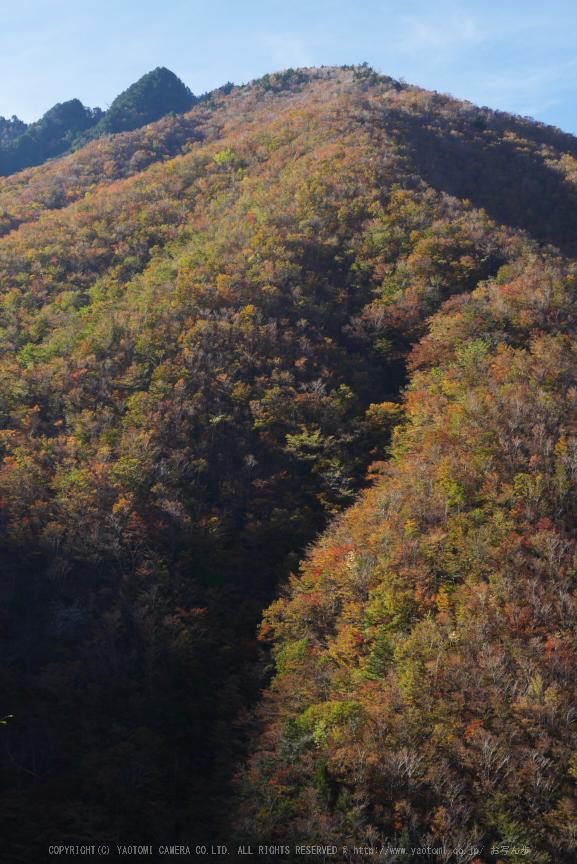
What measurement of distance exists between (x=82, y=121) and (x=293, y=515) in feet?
604

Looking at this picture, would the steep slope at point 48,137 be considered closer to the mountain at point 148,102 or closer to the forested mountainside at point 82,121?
the forested mountainside at point 82,121

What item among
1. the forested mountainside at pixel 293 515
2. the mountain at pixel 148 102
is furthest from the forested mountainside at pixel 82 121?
the forested mountainside at pixel 293 515

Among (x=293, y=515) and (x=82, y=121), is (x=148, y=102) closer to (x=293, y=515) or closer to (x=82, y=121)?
(x=82, y=121)

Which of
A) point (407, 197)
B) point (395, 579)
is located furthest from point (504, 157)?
point (395, 579)

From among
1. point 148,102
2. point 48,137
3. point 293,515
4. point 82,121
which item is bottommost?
point 293,515

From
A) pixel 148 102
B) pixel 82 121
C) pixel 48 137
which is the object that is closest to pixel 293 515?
pixel 148 102

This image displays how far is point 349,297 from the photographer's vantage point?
6850cm

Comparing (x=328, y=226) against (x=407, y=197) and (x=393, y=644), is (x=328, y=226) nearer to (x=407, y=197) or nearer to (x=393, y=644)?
(x=407, y=197)

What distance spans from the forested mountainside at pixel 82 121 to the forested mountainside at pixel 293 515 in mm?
90443

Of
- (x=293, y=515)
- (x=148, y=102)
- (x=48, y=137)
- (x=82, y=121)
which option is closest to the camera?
(x=293, y=515)

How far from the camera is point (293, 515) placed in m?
46.8

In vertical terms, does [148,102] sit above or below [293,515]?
above

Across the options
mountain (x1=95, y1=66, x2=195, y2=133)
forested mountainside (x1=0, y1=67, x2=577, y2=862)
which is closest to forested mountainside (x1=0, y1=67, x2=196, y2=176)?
mountain (x1=95, y1=66, x2=195, y2=133)

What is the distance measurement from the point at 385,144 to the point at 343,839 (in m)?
103
